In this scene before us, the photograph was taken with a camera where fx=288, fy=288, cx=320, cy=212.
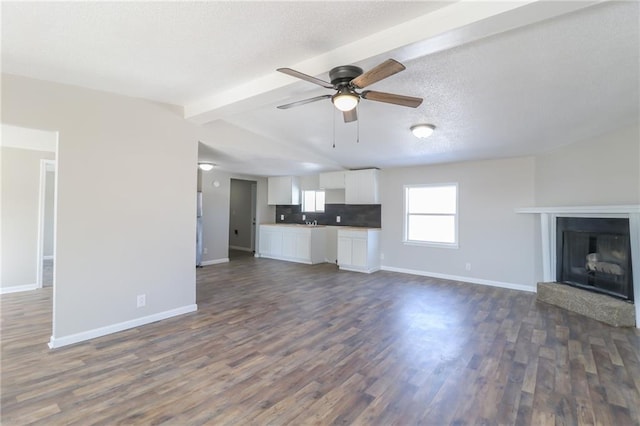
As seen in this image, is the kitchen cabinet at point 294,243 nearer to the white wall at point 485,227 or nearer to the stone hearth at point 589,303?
the white wall at point 485,227

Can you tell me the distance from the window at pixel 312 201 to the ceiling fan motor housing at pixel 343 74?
553 cm

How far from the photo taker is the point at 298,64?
243 centimetres

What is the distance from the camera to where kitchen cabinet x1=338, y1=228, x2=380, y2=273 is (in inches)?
238

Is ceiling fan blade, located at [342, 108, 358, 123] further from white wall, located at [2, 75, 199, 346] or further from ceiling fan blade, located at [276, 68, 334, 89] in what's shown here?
white wall, located at [2, 75, 199, 346]

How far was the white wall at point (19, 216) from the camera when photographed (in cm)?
442

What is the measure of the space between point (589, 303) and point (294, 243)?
17.8 ft

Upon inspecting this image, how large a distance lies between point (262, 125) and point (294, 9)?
2504 millimetres

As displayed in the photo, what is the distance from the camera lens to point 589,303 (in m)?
3.58

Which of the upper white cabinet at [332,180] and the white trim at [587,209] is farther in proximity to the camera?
the upper white cabinet at [332,180]

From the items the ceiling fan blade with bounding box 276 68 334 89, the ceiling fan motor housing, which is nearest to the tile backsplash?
the ceiling fan motor housing

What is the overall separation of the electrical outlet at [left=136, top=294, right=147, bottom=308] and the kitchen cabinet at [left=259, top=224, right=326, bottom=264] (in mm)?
4067

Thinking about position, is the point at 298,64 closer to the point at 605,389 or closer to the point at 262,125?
the point at 262,125

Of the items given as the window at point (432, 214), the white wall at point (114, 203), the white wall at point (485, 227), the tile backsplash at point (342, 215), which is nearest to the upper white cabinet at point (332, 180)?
the tile backsplash at point (342, 215)

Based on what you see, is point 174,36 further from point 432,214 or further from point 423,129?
point 432,214
